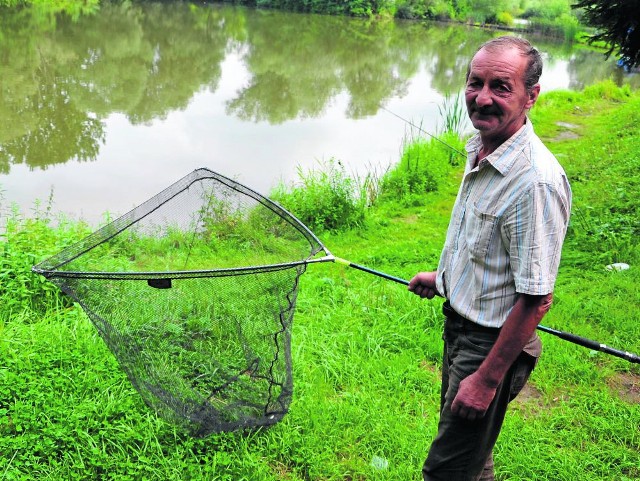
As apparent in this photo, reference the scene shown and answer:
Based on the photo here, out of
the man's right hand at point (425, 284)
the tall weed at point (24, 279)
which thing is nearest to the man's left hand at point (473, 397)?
the man's right hand at point (425, 284)

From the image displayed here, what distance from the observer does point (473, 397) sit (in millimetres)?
1502

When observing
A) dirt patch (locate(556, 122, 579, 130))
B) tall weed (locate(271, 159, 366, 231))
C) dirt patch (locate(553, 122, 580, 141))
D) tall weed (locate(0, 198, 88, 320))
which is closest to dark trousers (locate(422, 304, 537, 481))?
tall weed (locate(0, 198, 88, 320))

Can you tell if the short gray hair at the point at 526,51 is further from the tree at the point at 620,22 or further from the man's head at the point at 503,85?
the tree at the point at 620,22

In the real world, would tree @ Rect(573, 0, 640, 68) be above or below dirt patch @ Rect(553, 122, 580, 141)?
above

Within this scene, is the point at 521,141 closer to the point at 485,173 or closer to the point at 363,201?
the point at 485,173

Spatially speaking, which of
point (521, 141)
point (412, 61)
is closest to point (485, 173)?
point (521, 141)

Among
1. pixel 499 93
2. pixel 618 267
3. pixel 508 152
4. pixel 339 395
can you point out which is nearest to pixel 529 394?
pixel 339 395

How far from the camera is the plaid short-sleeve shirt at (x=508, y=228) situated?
4.48 ft

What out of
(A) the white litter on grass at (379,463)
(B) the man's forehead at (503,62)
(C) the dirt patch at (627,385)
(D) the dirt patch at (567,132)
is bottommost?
(A) the white litter on grass at (379,463)

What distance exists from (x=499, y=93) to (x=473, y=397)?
80 centimetres

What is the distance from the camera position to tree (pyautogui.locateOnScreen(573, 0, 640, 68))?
469 centimetres

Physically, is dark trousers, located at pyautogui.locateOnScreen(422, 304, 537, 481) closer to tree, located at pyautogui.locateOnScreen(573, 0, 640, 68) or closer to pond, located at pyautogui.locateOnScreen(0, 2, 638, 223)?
tree, located at pyautogui.locateOnScreen(573, 0, 640, 68)

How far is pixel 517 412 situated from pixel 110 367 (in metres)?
1.94

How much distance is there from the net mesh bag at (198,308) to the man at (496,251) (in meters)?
0.80
